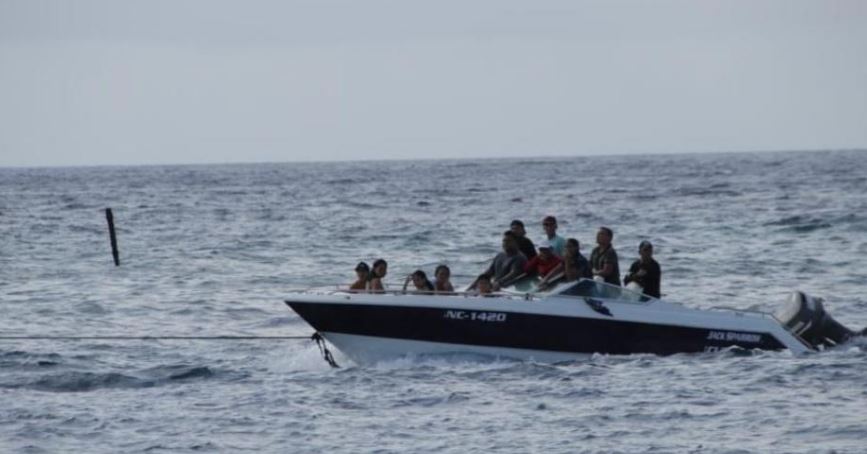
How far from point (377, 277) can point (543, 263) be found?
2129 millimetres

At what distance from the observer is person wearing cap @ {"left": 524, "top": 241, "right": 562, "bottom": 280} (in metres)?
20.8

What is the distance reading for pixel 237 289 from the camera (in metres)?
35.0

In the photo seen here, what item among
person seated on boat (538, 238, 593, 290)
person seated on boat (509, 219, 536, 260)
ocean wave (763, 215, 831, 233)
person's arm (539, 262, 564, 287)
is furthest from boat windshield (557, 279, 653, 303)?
ocean wave (763, 215, 831, 233)

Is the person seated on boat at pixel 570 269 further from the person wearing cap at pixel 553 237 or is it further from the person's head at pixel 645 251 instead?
the person's head at pixel 645 251

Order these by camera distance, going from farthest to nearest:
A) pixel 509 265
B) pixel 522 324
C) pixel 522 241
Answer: pixel 522 241 < pixel 509 265 < pixel 522 324

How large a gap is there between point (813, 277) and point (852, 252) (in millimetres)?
6876

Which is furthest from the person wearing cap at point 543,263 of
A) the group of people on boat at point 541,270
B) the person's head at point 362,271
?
the person's head at point 362,271

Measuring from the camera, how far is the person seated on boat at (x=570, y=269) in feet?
66.7

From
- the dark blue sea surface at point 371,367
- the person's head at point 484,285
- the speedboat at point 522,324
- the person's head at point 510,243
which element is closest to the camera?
the dark blue sea surface at point 371,367

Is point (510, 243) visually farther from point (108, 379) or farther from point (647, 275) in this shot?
point (108, 379)

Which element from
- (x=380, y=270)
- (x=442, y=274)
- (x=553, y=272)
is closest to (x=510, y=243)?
(x=553, y=272)

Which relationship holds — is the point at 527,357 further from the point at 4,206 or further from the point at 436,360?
the point at 4,206

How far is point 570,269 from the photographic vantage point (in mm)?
20562

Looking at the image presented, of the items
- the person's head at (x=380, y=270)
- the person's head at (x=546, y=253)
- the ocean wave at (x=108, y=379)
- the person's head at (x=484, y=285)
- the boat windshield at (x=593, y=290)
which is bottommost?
the ocean wave at (x=108, y=379)
